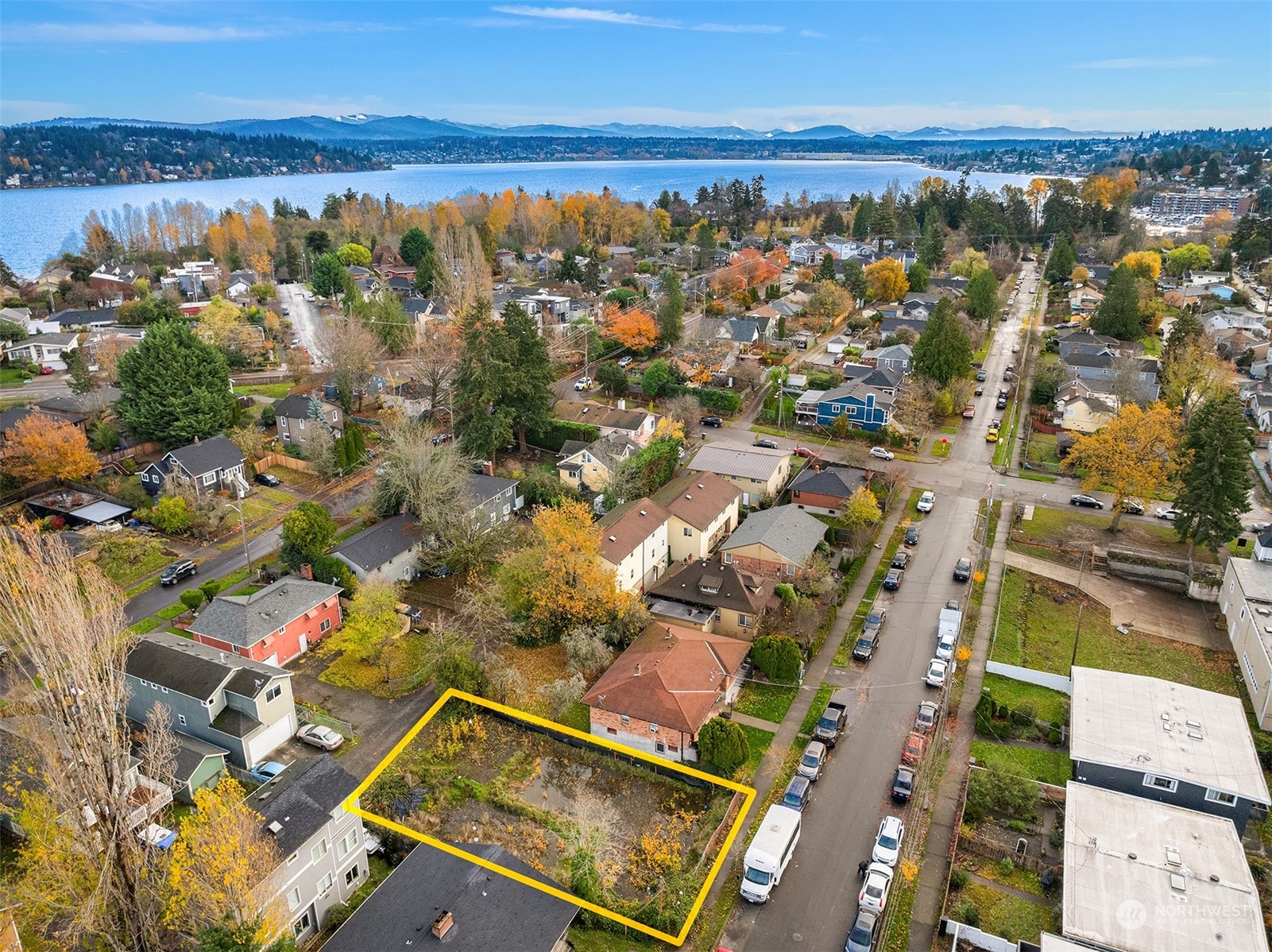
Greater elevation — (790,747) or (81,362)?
(81,362)

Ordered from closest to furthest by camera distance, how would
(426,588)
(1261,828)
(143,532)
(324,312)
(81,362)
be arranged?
(1261,828)
(426,588)
(143,532)
(81,362)
(324,312)

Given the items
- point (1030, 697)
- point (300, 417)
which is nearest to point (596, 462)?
point (300, 417)

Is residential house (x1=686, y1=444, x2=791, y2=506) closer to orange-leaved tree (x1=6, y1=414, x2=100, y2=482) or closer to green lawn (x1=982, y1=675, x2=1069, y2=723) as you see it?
green lawn (x1=982, y1=675, x2=1069, y2=723)

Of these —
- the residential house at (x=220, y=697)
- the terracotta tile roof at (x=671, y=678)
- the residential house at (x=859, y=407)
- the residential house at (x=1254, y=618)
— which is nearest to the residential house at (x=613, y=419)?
the residential house at (x=859, y=407)

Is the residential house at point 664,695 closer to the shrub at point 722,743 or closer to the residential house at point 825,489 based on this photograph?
the shrub at point 722,743

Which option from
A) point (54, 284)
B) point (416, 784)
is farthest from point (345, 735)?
point (54, 284)

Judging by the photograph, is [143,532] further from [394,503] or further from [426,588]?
[426,588]

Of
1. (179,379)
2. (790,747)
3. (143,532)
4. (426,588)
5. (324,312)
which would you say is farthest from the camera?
(324,312)

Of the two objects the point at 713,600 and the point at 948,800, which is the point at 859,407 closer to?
the point at 713,600

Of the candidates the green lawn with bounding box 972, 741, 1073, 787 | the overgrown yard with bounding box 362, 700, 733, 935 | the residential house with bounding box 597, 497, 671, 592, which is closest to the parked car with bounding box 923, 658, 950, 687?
the green lawn with bounding box 972, 741, 1073, 787
